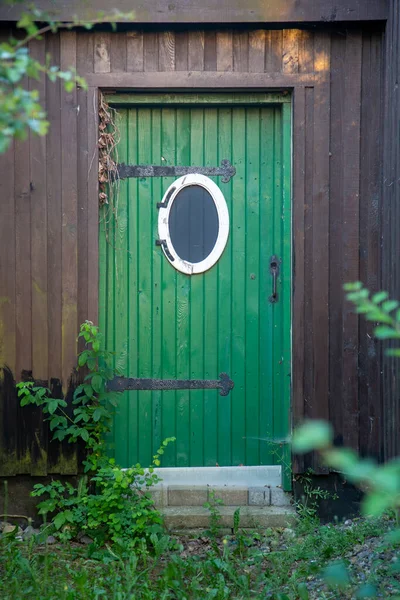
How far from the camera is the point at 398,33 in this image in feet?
13.7

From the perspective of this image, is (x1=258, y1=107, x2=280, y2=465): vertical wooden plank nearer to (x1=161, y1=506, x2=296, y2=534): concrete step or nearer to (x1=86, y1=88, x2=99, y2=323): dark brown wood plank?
(x1=161, y1=506, x2=296, y2=534): concrete step

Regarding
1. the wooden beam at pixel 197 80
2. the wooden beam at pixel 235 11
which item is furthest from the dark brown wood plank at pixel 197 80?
the wooden beam at pixel 235 11

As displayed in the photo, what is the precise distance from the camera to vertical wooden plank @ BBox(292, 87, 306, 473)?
4.48 m

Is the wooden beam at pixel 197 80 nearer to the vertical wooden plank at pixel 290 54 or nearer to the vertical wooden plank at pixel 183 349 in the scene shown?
the vertical wooden plank at pixel 290 54

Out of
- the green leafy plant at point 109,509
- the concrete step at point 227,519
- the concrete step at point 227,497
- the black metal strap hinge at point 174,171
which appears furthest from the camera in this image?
the black metal strap hinge at point 174,171

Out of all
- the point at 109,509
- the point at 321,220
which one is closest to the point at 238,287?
the point at 321,220

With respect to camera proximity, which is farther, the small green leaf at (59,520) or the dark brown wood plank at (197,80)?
the dark brown wood plank at (197,80)

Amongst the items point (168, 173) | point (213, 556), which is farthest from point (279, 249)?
point (213, 556)

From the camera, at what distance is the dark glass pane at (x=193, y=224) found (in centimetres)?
479

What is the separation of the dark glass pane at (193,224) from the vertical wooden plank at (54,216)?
31.7 inches

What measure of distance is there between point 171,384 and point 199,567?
54.7 inches

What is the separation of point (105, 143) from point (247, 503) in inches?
102

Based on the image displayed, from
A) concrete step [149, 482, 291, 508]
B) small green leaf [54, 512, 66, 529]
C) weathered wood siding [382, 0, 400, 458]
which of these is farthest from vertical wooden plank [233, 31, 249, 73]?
small green leaf [54, 512, 66, 529]

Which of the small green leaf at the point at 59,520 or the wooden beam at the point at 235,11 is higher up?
the wooden beam at the point at 235,11
